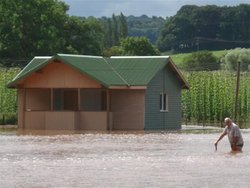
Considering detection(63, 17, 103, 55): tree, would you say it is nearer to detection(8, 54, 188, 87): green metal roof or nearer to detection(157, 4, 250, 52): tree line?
detection(8, 54, 188, 87): green metal roof

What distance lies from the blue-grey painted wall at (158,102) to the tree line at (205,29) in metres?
113

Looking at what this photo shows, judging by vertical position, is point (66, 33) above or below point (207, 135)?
above

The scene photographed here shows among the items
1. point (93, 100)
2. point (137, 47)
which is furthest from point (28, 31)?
point (93, 100)

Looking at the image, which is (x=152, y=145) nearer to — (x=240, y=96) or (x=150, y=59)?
(x=150, y=59)

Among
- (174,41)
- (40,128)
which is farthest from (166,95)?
(174,41)

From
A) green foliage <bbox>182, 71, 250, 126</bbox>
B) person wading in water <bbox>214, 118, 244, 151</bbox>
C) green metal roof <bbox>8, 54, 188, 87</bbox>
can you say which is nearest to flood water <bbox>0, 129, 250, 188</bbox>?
person wading in water <bbox>214, 118, 244, 151</bbox>

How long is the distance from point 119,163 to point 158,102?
26.5 meters

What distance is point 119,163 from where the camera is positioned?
2798cm

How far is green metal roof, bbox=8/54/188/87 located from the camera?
52.0 m

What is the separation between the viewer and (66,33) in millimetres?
96562

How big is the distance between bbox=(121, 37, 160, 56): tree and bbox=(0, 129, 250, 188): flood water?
7542 cm

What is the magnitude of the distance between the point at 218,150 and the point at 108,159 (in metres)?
6.02

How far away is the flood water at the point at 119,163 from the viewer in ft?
74.8

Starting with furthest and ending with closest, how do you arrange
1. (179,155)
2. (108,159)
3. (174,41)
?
(174,41) → (179,155) → (108,159)
